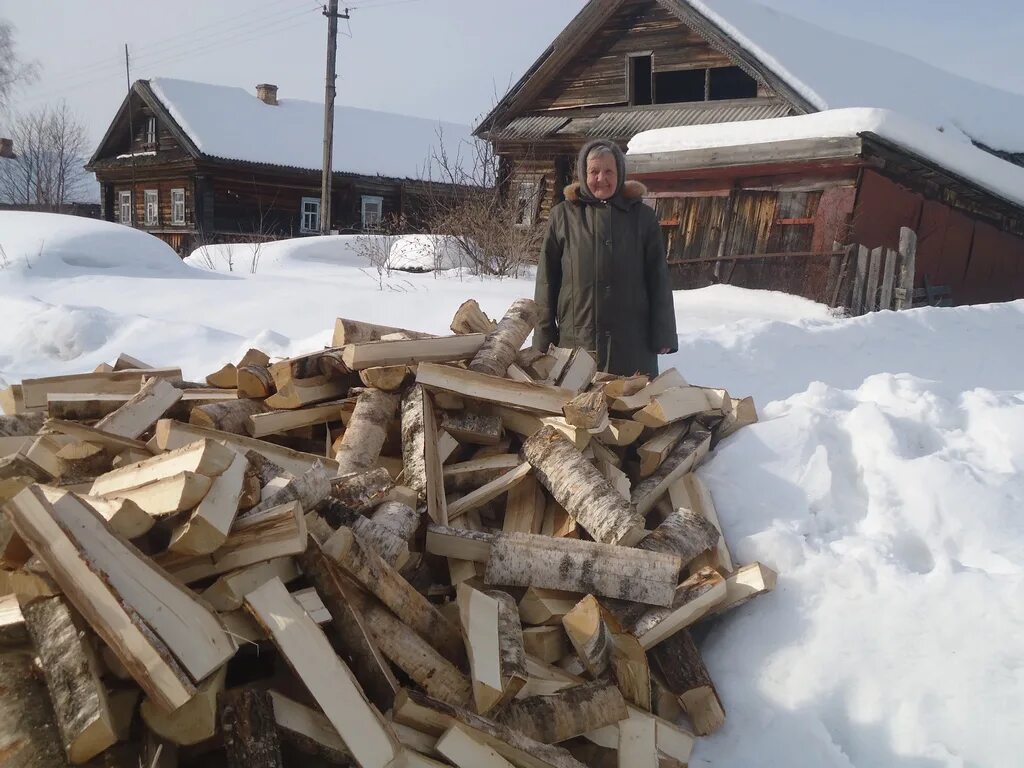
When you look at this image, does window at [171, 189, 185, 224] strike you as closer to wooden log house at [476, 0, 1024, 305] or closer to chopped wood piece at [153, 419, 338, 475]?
wooden log house at [476, 0, 1024, 305]

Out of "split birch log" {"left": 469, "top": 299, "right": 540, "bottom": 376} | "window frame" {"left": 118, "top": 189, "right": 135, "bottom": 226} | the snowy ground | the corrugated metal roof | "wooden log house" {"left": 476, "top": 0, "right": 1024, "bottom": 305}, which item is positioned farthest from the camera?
"window frame" {"left": 118, "top": 189, "right": 135, "bottom": 226}

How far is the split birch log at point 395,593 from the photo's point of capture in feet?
7.11

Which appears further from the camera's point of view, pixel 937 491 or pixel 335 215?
pixel 335 215

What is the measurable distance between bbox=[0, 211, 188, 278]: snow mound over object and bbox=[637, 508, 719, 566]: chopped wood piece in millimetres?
8441

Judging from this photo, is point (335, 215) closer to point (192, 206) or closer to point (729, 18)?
point (192, 206)

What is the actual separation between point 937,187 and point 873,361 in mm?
4135

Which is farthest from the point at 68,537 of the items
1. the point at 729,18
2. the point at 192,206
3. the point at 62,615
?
the point at 192,206

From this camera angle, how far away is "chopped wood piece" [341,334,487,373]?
3.21 m

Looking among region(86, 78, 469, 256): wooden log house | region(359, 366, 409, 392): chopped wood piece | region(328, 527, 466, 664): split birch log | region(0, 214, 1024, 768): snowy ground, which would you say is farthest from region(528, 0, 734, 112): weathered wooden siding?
region(328, 527, 466, 664): split birch log

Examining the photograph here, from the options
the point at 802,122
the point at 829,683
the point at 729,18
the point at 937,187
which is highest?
the point at 729,18

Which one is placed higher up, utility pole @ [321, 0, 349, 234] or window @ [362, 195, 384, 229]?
utility pole @ [321, 0, 349, 234]

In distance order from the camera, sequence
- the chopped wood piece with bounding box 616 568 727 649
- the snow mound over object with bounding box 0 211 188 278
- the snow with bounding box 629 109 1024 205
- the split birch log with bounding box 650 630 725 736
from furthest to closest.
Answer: the snow mound over object with bounding box 0 211 188 278
the snow with bounding box 629 109 1024 205
the chopped wood piece with bounding box 616 568 727 649
the split birch log with bounding box 650 630 725 736

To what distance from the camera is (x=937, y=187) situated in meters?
9.41

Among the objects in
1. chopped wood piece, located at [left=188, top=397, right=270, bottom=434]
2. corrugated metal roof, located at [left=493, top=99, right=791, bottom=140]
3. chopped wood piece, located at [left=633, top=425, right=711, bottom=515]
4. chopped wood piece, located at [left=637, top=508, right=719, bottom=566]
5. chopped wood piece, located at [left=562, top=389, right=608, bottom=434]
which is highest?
corrugated metal roof, located at [left=493, top=99, right=791, bottom=140]
